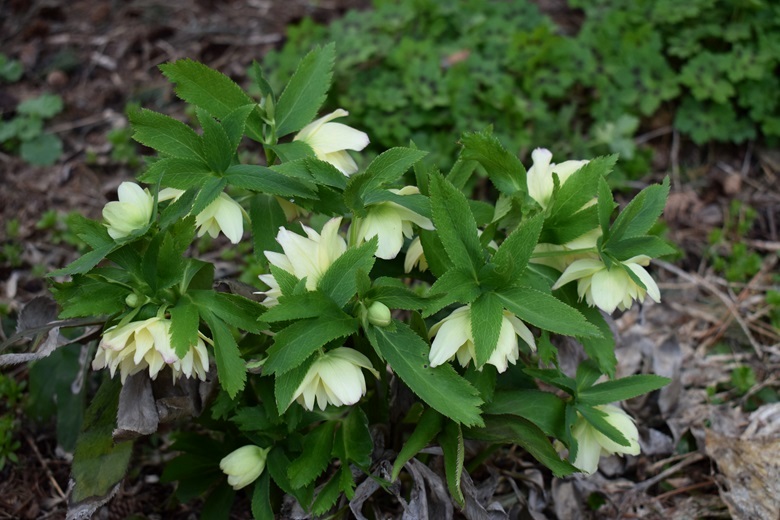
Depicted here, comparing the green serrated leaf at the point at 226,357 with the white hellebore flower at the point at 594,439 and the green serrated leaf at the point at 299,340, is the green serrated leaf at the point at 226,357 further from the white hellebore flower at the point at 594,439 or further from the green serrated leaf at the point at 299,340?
the white hellebore flower at the point at 594,439

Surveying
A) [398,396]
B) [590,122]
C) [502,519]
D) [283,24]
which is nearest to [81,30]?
[283,24]

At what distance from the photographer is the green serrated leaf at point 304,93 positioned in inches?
53.4

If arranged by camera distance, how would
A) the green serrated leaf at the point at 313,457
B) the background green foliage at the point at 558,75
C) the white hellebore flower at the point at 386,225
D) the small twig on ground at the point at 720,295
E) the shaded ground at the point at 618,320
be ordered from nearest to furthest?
the white hellebore flower at the point at 386,225, the green serrated leaf at the point at 313,457, the shaded ground at the point at 618,320, the small twig on ground at the point at 720,295, the background green foliage at the point at 558,75

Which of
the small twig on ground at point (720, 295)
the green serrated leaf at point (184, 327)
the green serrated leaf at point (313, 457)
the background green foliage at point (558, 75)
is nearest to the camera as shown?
the green serrated leaf at point (184, 327)

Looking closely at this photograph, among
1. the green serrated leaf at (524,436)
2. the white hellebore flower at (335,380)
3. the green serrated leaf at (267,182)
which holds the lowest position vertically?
the green serrated leaf at (524,436)

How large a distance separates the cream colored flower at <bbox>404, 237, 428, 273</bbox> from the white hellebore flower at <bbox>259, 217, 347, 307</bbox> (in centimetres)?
17

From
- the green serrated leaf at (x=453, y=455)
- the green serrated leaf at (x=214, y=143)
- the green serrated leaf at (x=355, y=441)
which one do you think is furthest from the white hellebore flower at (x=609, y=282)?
the green serrated leaf at (x=214, y=143)

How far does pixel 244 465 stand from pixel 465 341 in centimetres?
53

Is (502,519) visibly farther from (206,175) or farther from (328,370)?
(206,175)

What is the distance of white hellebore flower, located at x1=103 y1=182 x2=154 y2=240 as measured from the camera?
1238 mm

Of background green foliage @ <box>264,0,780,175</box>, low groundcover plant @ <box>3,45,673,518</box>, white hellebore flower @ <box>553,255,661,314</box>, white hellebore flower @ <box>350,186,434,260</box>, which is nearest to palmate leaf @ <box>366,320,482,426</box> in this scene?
low groundcover plant @ <box>3,45,673,518</box>

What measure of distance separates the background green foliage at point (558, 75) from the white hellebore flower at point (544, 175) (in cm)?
135

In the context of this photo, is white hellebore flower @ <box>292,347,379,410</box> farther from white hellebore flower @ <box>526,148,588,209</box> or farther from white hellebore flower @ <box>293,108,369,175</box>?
white hellebore flower @ <box>526,148,588,209</box>

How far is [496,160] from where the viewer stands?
129 centimetres
